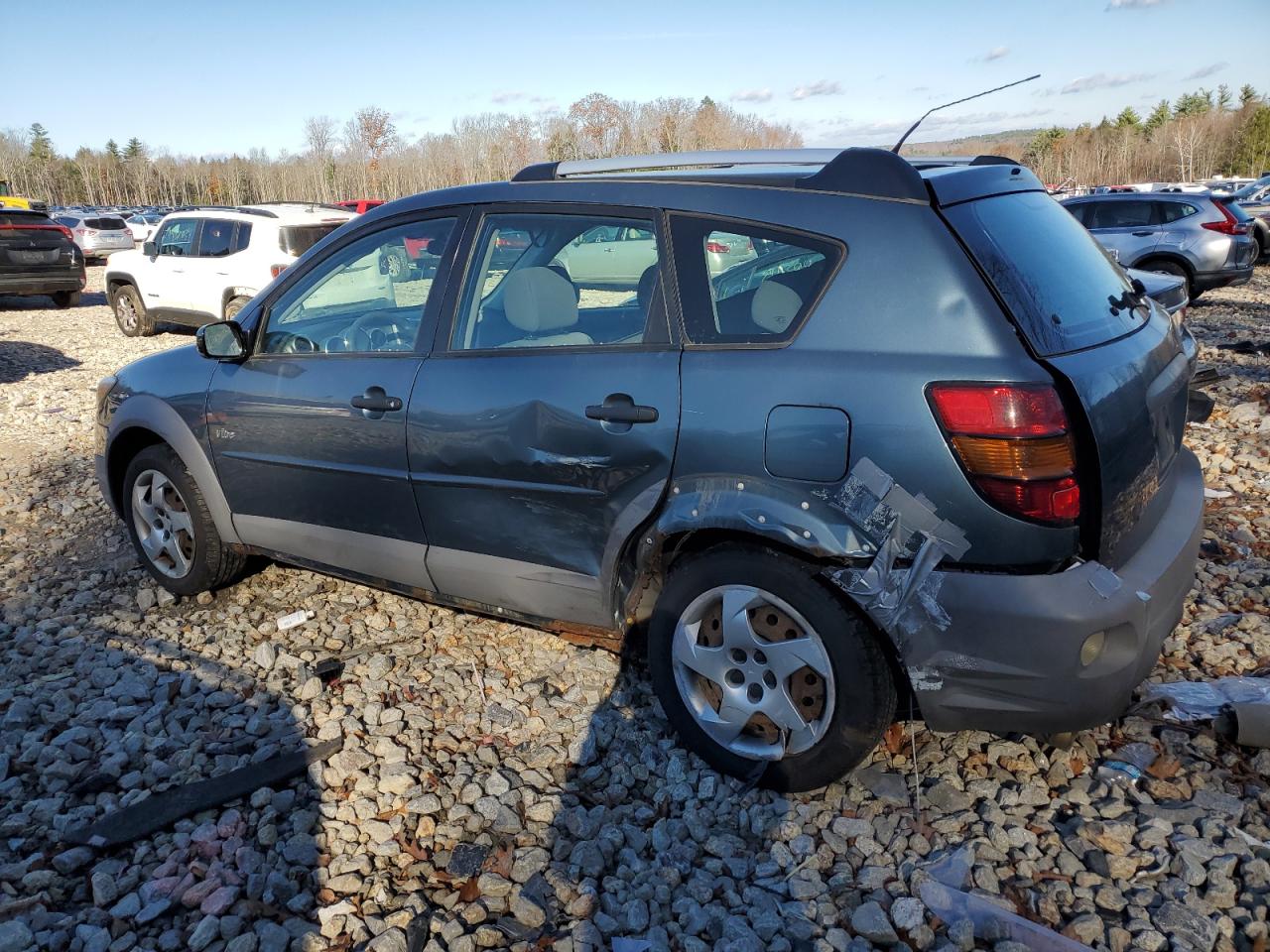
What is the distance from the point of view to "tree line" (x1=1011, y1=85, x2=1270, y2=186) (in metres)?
73.1

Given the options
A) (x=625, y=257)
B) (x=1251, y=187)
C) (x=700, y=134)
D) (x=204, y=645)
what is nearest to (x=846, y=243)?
(x=625, y=257)

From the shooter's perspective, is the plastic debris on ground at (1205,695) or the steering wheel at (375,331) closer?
the plastic debris on ground at (1205,695)

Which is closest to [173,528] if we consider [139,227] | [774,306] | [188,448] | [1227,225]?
[188,448]

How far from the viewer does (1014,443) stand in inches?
96.9

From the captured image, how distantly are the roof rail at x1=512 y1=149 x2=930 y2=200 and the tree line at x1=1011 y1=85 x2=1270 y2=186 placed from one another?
7960 centimetres

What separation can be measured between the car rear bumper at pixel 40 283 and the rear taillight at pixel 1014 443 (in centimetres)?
1697

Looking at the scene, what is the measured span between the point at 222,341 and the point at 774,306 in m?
2.49

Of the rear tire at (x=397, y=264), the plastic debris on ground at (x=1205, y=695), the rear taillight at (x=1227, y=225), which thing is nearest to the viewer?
the plastic debris on ground at (x=1205, y=695)

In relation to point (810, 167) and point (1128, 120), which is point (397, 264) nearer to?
point (810, 167)

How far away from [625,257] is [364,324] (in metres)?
1.32

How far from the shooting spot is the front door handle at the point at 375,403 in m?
3.55

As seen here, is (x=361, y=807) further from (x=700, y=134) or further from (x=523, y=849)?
(x=700, y=134)

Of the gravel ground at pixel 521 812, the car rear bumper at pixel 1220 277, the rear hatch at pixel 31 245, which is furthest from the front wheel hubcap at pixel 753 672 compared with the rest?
the rear hatch at pixel 31 245

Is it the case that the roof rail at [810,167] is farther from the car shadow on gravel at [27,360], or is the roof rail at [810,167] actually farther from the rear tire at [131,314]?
the rear tire at [131,314]
